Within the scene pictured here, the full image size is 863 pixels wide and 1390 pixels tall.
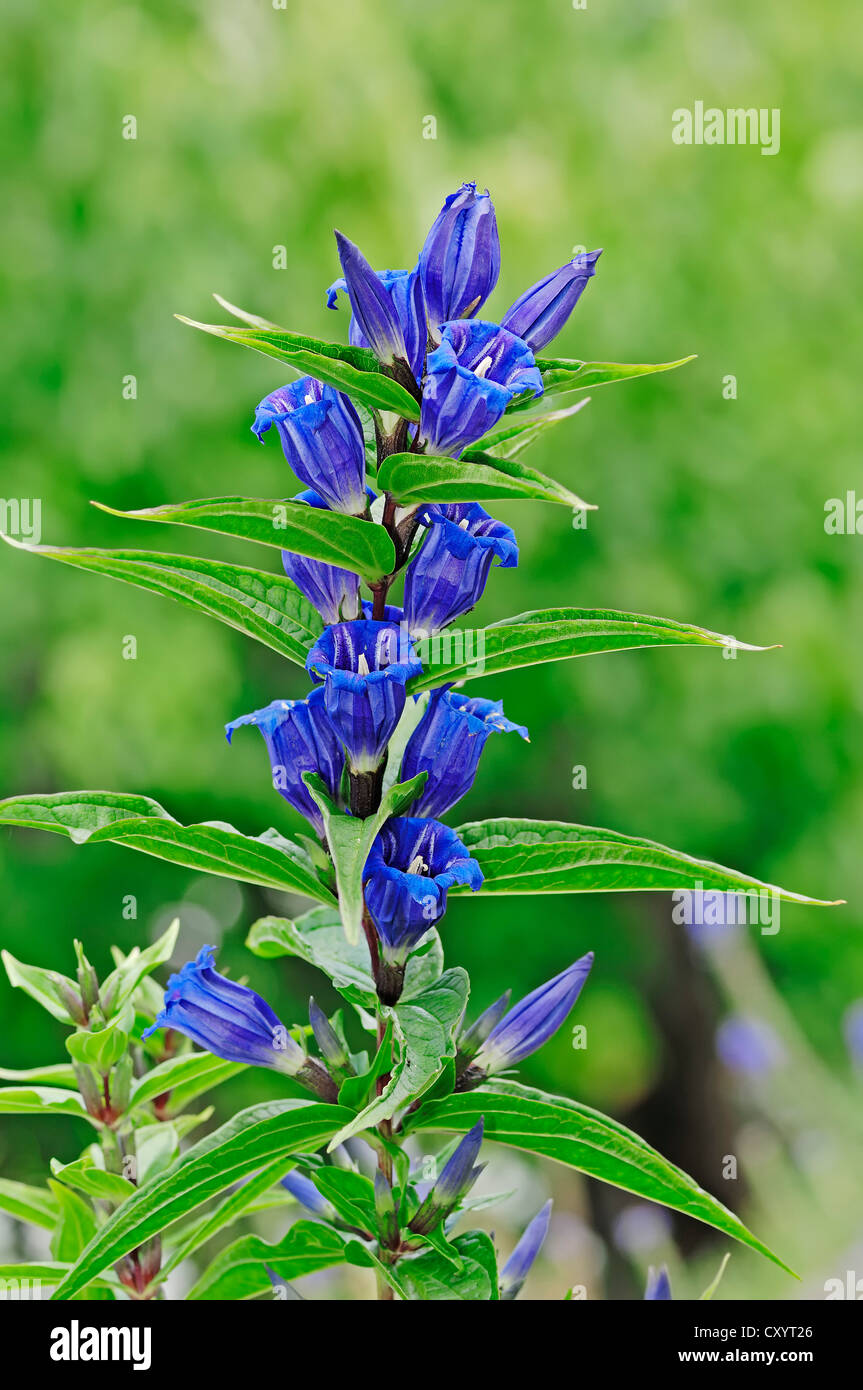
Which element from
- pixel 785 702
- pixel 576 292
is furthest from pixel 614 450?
pixel 576 292

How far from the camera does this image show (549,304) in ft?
3.34

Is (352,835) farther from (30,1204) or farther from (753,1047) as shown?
(753,1047)

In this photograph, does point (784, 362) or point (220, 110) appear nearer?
point (220, 110)

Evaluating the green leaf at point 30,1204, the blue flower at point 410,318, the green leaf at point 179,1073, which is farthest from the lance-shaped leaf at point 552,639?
the green leaf at point 30,1204

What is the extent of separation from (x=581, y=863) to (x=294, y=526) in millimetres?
331

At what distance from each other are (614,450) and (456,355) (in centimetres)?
496

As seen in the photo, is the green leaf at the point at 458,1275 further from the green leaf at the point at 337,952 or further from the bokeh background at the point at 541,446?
the bokeh background at the point at 541,446

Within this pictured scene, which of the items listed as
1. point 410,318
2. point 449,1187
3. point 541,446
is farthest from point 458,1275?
point 541,446

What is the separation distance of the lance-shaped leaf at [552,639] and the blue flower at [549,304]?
267mm

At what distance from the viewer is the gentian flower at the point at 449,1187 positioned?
37.3 inches

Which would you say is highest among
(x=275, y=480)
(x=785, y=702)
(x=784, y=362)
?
(x=784, y=362)

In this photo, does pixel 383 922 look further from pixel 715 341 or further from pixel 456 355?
pixel 715 341
